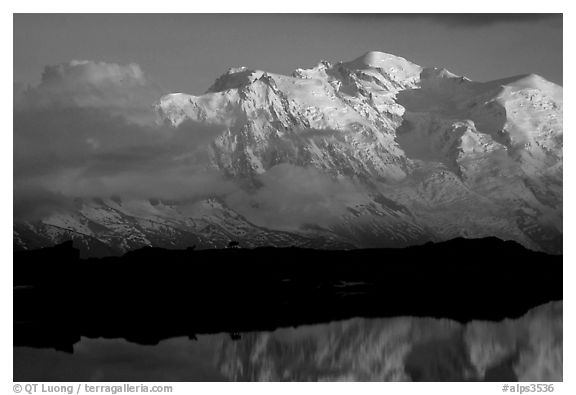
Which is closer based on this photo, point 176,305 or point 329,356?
point 329,356

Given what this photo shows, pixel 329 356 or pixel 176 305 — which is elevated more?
pixel 176 305

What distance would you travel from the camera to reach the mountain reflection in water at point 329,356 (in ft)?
367

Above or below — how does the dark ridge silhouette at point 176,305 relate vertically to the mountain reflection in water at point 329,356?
above

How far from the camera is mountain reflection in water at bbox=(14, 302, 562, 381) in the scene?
112 m

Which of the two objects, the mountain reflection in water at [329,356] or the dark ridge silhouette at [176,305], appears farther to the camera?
the dark ridge silhouette at [176,305]

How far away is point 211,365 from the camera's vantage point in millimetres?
117125

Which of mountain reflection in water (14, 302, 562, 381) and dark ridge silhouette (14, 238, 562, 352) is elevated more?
dark ridge silhouette (14, 238, 562, 352)

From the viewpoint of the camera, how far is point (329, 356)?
416 feet

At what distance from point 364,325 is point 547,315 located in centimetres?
3037
